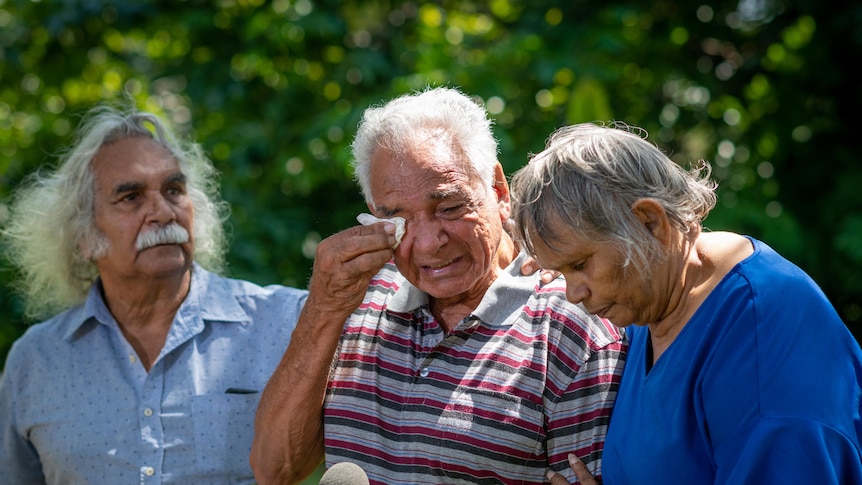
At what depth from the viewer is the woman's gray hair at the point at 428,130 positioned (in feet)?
7.36

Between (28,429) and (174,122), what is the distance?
3.01 metres

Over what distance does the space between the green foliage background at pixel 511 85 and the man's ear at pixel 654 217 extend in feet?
6.99

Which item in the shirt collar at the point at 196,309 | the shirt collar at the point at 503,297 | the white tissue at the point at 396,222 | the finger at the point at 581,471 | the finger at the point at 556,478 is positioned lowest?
the finger at the point at 556,478

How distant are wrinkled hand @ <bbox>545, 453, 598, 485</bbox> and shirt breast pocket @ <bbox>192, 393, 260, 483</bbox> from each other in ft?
3.50

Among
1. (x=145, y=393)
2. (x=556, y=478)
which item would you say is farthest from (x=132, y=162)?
(x=556, y=478)

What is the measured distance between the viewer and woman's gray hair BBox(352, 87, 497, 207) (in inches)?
88.3

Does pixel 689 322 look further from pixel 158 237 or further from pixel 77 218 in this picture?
pixel 77 218

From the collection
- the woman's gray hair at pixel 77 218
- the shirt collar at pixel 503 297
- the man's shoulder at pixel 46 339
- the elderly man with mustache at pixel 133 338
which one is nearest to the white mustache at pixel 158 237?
the elderly man with mustache at pixel 133 338

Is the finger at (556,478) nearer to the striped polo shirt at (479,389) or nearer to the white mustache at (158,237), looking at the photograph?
the striped polo shirt at (479,389)

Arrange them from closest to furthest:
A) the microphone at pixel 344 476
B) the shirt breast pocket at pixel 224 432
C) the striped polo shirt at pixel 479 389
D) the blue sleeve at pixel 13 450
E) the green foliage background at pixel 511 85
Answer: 1. the microphone at pixel 344 476
2. the striped polo shirt at pixel 479 389
3. the shirt breast pocket at pixel 224 432
4. the blue sleeve at pixel 13 450
5. the green foliage background at pixel 511 85

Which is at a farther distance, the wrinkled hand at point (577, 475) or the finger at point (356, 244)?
the finger at point (356, 244)

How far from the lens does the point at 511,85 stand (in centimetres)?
430

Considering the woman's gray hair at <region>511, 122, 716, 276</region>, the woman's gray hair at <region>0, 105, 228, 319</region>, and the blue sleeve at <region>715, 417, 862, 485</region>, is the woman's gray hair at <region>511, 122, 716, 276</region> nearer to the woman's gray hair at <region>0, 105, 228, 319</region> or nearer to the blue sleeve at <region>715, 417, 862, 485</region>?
the blue sleeve at <region>715, 417, 862, 485</region>

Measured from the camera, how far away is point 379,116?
7.57 ft
